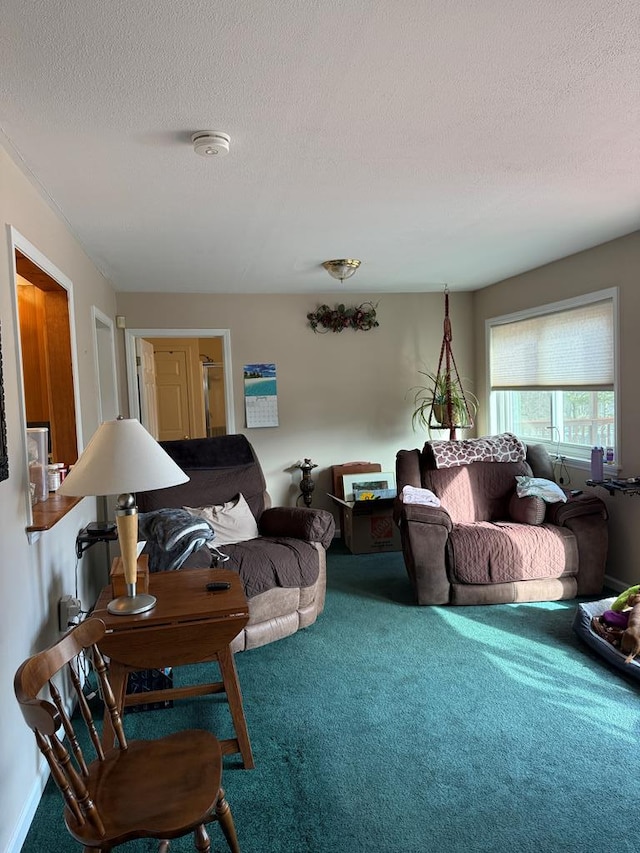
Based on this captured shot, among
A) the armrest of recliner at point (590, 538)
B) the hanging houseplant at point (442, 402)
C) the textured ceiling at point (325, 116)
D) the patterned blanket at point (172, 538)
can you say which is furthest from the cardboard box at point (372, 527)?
the textured ceiling at point (325, 116)

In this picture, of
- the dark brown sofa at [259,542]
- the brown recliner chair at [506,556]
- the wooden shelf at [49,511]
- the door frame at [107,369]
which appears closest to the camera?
the wooden shelf at [49,511]

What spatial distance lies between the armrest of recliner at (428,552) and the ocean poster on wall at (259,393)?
1.97 meters

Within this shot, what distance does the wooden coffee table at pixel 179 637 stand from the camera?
6.82 feet

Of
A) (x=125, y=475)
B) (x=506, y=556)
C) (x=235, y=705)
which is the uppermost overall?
(x=125, y=475)

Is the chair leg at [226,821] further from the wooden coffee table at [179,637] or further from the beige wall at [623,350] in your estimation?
the beige wall at [623,350]

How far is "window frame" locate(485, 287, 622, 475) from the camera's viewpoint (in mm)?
3701

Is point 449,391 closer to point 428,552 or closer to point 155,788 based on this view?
point 428,552

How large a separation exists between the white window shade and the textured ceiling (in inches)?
27.8

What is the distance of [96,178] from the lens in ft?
7.74

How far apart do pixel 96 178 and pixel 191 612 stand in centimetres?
171

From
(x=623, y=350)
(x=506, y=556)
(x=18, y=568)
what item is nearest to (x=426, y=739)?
(x=506, y=556)

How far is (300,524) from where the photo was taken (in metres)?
3.55

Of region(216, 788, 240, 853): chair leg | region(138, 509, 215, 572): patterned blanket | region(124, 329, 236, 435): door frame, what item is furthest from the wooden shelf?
region(124, 329, 236, 435): door frame

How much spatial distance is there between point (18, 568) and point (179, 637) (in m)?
0.59
